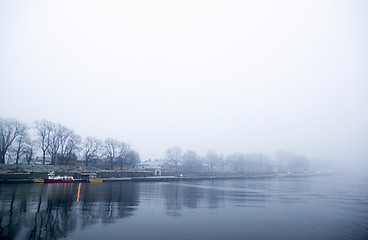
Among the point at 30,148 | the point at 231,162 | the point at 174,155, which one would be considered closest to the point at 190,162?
the point at 174,155

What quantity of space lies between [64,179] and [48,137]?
18.7 meters

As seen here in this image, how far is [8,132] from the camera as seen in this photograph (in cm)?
5916

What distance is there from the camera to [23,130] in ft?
202

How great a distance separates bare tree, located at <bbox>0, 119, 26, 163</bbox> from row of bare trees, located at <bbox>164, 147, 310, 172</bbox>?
209 feet

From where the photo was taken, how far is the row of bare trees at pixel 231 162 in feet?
381

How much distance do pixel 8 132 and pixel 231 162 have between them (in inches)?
3910

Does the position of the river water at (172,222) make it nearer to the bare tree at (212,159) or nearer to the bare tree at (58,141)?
the bare tree at (58,141)

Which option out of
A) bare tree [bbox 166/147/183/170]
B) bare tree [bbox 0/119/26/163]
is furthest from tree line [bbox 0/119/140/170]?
bare tree [bbox 166/147/183/170]

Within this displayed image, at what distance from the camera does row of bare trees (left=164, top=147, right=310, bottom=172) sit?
116 meters

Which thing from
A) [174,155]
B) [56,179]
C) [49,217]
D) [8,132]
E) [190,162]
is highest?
[8,132]

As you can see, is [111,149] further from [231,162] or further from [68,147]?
[231,162]

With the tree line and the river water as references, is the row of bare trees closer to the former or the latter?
the tree line

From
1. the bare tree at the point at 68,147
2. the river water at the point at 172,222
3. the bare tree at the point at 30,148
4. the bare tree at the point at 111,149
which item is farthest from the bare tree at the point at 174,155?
the river water at the point at 172,222

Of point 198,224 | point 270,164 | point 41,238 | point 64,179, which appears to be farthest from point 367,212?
point 270,164
